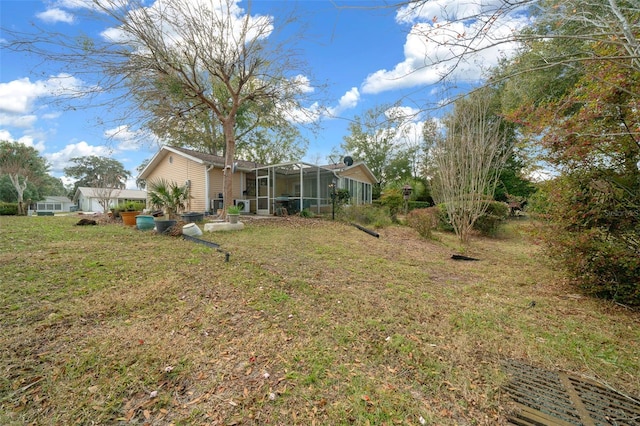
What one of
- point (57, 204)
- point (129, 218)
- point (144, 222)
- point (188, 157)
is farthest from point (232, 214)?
point (57, 204)

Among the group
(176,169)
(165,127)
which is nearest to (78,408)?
(165,127)

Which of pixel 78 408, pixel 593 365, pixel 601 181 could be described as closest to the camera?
pixel 78 408

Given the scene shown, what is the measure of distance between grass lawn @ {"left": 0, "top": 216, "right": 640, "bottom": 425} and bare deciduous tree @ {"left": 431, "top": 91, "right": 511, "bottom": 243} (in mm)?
2655

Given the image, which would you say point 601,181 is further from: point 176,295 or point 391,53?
point 176,295

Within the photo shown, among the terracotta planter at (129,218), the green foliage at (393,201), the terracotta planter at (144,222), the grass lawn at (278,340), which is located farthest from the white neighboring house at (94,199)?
the grass lawn at (278,340)

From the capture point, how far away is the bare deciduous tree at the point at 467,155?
267 inches

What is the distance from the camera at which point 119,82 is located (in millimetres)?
8797

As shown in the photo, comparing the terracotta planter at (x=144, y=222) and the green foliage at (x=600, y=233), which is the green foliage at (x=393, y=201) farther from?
the terracotta planter at (x=144, y=222)

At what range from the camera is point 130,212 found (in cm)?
987

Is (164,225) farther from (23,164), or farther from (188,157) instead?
(23,164)

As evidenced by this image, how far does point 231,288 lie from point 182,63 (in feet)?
31.3

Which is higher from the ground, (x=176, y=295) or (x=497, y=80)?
(x=497, y=80)

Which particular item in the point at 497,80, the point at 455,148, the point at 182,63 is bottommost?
the point at 497,80

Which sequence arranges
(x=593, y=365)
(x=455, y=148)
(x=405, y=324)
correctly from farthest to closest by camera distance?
(x=455, y=148) < (x=405, y=324) < (x=593, y=365)
